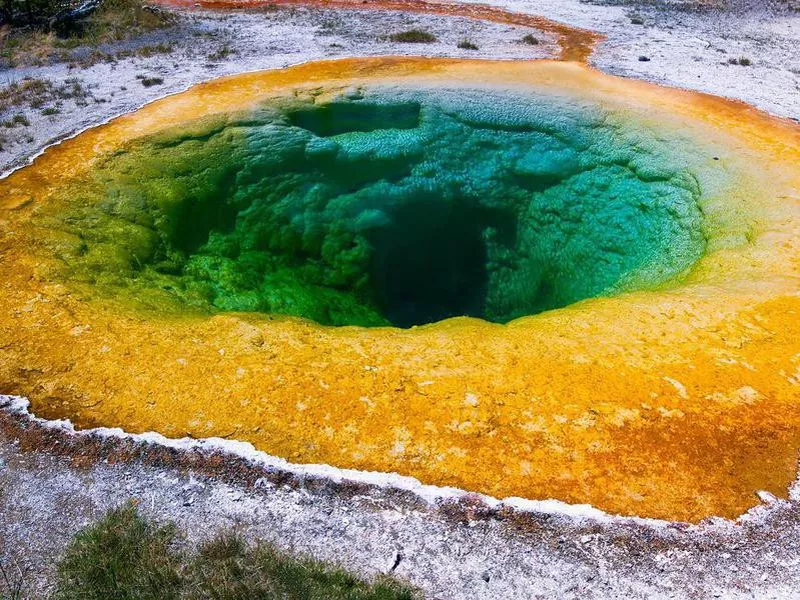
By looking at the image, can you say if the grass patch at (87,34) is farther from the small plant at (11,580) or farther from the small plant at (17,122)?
the small plant at (11,580)

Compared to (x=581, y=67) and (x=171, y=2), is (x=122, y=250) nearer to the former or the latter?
(x=581, y=67)

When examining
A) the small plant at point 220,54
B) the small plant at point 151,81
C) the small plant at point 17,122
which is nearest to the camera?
the small plant at point 17,122

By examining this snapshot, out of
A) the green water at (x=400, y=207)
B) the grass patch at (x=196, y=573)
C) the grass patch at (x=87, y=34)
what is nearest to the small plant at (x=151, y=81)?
the green water at (x=400, y=207)

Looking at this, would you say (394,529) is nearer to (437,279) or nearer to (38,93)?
(437,279)

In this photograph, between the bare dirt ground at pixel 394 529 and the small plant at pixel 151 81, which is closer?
the bare dirt ground at pixel 394 529

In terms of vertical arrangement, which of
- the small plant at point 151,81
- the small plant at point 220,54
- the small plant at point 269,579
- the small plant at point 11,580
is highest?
the small plant at point 220,54

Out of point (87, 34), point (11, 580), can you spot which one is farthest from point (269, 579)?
point (87, 34)

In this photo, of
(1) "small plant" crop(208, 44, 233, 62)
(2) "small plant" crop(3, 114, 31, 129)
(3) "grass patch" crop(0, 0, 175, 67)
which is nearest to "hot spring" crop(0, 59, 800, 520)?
(2) "small plant" crop(3, 114, 31, 129)
